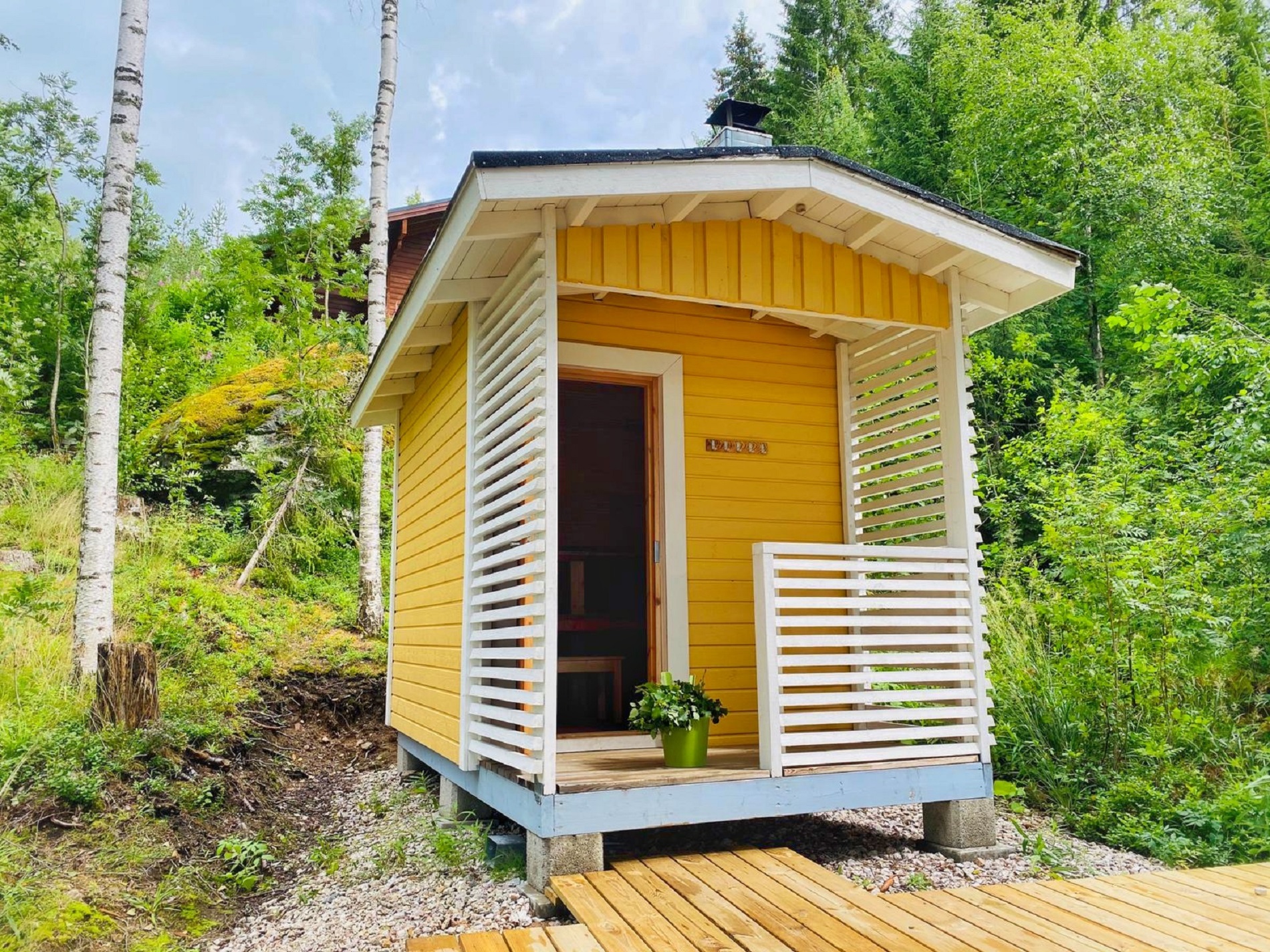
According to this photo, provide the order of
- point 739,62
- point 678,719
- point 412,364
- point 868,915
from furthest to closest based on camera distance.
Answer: point 739,62 → point 412,364 → point 678,719 → point 868,915

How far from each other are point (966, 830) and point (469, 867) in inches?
95.4

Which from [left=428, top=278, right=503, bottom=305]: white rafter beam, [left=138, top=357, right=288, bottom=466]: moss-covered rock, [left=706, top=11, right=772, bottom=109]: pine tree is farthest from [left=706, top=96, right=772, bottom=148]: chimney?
[left=706, top=11, right=772, bottom=109]: pine tree

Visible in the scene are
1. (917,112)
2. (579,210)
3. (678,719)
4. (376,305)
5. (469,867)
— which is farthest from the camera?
(917,112)

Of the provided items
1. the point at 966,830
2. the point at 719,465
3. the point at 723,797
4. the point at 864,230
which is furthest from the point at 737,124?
the point at 966,830

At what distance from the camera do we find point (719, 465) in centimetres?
532

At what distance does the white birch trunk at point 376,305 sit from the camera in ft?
29.9

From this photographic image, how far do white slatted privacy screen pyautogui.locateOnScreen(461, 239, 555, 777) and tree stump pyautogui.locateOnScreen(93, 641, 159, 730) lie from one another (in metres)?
2.53

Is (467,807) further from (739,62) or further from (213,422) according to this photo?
(739,62)

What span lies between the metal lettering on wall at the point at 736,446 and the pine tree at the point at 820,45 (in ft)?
54.6

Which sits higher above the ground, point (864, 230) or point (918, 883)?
point (864, 230)

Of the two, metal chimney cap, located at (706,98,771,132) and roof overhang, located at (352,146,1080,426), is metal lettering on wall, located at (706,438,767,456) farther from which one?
metal chimney cap, located at (706,98,771,132)

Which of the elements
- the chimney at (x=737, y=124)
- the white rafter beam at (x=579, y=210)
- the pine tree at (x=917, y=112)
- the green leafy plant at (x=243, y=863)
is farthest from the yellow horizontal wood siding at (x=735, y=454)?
the pine tree at (x=917, y=112)

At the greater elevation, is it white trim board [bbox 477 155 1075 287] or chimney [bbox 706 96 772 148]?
chimney [bbox 706 96 772 148]

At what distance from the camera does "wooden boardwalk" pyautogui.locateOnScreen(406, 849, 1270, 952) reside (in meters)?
2.92
